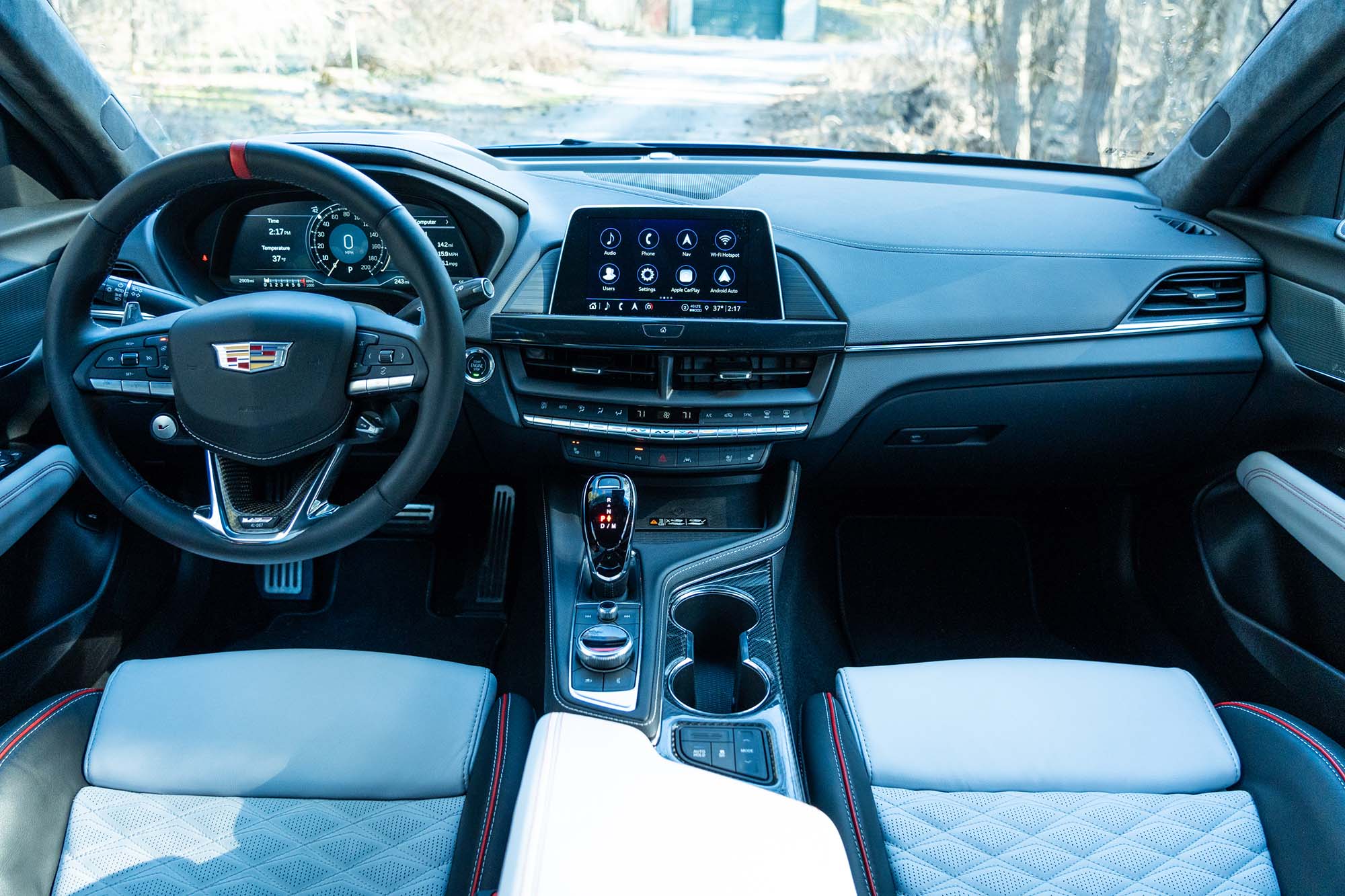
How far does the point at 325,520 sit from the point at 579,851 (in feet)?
2.34

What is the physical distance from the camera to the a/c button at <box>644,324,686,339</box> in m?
1.89

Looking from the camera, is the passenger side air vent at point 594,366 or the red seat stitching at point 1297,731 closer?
the red seat stitching at point 1297,731

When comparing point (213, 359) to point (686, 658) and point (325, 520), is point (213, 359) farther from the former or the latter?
point (686, 658)

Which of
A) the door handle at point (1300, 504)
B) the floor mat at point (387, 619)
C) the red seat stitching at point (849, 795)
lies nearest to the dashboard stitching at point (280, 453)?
the red seat stitching at point (849, 795)

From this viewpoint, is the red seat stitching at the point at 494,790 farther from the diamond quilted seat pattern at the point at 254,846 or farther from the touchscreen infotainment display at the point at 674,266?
the touchscreen infotainment display at the point at 674,266

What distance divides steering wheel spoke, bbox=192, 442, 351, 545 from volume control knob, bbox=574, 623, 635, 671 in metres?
0.57

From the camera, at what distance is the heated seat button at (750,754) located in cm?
174

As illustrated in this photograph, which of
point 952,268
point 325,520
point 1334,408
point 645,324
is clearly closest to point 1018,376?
point 952,268

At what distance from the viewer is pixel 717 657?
86.8 inches

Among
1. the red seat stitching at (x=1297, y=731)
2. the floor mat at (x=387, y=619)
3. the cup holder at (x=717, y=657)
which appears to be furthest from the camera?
the floor mat at (x=387, y=619)

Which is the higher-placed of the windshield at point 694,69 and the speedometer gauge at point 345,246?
the windshield at point 694,69

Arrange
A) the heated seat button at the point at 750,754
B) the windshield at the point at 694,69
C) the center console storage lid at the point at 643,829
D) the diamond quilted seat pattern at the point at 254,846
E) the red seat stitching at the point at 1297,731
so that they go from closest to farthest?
the center console storage lid at the point at 643,829 < the diamond quilted seat pattern at the point at 254,846 < the red seat stitching at the point at 1297,731 < the heated seat button at the point at 750,754 < the windshield at the point at 694,69

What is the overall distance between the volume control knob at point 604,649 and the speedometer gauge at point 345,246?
0.88m

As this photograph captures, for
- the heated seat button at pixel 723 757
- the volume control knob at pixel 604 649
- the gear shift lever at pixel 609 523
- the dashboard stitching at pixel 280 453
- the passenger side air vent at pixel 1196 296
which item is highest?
the passenger side air vent at pixel 1196 296
